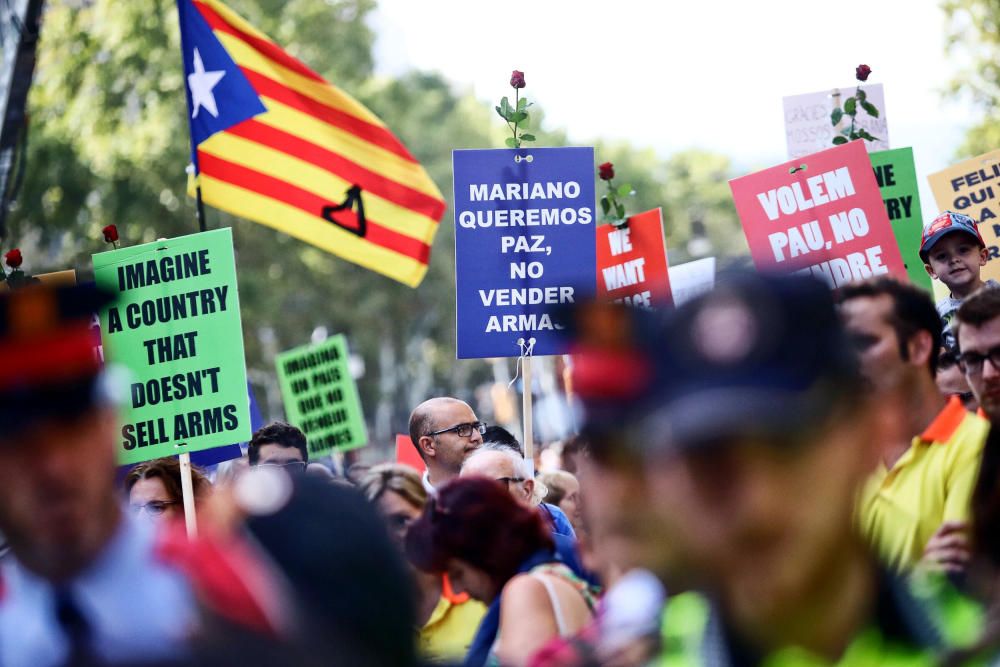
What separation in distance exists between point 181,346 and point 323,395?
5.35 m

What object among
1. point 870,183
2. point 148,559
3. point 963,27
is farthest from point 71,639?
point 963,27

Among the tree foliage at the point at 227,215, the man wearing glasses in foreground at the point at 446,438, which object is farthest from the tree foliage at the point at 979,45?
the man wearing glasses in foreground at the point at 446,438

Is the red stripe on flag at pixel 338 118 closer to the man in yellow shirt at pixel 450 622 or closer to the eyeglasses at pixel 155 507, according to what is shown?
the eyeglasses at pixel 155 507

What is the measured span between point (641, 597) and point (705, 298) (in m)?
0.83

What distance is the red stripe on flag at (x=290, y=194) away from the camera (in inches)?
334

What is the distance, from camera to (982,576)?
8.69 feet

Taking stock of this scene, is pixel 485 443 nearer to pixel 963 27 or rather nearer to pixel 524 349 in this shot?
pixel 524 349

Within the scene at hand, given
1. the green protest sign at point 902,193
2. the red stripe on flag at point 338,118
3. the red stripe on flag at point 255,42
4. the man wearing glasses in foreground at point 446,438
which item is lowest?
the man wearing glasses in foreground at point 446,438

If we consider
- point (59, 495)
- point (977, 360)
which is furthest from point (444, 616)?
→ point (59, 495)

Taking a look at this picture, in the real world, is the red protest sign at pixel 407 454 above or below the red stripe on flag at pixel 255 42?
below

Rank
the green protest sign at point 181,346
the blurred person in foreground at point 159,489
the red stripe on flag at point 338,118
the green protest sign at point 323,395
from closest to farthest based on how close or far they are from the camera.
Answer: the blurred person in foreground at point 159,489
the green protest sign at point 181,346
the red stripe on flag at point 338,118
the green protest sign at point 323,395

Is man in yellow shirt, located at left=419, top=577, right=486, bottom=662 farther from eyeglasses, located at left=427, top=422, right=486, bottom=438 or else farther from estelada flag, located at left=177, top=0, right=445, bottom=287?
estelada flag, located at left=177, top=0, right=445, bottom=287

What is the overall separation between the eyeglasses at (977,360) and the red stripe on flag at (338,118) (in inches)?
215

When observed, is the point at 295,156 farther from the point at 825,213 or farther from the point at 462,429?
the point at 825,213
